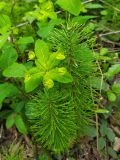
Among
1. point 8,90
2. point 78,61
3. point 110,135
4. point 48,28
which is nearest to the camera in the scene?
point 78,61

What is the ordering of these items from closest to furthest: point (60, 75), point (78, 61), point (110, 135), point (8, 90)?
point (60, 75), point (78, 61), point (8, 90), point (110, 135)

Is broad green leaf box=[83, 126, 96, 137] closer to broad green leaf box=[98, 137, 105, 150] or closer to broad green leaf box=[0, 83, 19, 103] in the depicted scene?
broad green leaf box=[98, 137, 105, 150]

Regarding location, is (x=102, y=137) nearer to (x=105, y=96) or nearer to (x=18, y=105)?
(x=105, y=96)

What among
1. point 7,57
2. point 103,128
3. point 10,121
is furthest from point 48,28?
point 103,128

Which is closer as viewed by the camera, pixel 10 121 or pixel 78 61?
pixel 78 61

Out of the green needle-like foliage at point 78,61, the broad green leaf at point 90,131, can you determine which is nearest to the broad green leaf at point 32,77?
the green needle-like foliage at point 78,61

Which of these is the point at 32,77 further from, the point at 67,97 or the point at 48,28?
the point at 48,28

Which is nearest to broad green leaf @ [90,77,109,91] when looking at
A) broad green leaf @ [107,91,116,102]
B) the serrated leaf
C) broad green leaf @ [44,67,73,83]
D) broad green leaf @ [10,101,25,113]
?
broad green leaf @ [107,91,116,102]
